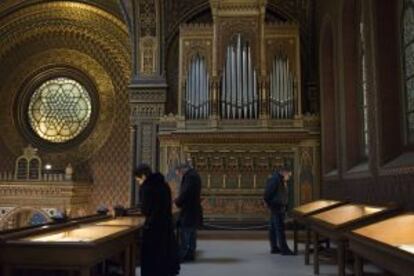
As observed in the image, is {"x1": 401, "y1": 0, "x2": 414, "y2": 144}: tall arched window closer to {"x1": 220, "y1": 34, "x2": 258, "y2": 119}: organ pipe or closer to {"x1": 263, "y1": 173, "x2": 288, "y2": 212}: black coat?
{"x1": 263, "y1": 173, "x2": 288, "y2": 212}: black coat

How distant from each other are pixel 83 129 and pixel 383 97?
10.1 m

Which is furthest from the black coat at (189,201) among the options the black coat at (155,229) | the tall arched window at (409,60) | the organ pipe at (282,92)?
the organ pipe at (282,92)

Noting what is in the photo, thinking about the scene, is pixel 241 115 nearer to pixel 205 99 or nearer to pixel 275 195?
pixel 205 99

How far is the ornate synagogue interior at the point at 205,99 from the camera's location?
855 centimetres

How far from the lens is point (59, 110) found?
A: 15.7 metres

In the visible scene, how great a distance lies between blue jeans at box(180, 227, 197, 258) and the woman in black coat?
7.34 ft

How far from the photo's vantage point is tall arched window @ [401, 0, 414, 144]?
6.93 meters

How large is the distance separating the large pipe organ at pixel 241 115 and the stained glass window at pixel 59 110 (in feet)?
13.3

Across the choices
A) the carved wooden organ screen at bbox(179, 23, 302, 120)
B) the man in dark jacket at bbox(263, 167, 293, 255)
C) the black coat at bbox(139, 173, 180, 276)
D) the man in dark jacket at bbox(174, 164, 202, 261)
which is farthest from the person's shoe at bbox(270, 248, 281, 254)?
the carved wooden organ screen at bbox(179, 23, 302, 120)

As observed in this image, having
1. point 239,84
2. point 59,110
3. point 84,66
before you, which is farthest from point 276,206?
point 59,110

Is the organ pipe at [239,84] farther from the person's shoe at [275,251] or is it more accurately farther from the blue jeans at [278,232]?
the person's shoe at [275,251]

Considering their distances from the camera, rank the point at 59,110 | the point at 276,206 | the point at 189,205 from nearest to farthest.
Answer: the point at 189,205
the point at 276,206
the point at 59,110

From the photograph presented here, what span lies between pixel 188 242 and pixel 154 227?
2.53 metres

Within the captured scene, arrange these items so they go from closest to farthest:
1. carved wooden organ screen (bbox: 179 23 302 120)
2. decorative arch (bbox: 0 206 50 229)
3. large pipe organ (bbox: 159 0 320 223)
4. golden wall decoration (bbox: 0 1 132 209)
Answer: large pipe organ (bbox: 159 0 320 223) → carved wooden organ screen (bbox: 179 23 302 120) → decorative arch (bbox: 0 206 50 229) → golden wall decoration (bbox: 0 1 132 209)
